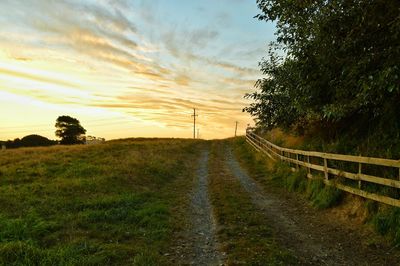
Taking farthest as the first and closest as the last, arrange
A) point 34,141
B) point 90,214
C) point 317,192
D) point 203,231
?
point 34,141
point 317,192
point 90,214
point 203,231

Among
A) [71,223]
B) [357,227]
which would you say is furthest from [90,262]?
[357,227]

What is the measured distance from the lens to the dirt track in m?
7.59

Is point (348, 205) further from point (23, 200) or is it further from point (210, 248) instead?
point (23, 200)

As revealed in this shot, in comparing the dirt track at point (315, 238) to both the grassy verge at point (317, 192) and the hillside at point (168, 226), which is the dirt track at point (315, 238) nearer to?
the hillside at point (168, 226)

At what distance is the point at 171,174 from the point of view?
20.7 m

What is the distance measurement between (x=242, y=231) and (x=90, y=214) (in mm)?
4901

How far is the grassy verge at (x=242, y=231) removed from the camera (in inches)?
295

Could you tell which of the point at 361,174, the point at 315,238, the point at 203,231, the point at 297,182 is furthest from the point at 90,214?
the point at 297,182

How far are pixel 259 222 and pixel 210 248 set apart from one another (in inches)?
96.6

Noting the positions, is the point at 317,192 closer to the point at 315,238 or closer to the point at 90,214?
the point at 315,238

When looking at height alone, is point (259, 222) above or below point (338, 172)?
below

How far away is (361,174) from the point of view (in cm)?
1065

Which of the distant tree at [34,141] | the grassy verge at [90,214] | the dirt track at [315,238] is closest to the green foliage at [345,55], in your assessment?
the dirt track at [315,238]

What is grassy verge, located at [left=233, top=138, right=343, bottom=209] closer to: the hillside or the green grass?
the hillside
